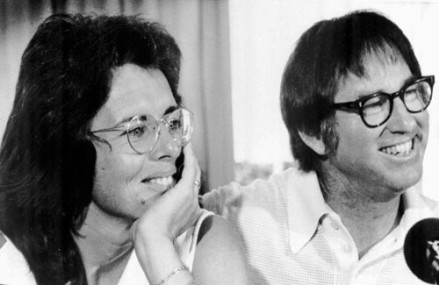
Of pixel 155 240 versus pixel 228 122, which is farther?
pixel 228 122

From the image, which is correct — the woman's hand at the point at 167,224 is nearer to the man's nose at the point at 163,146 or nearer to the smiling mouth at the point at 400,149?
the man's nose at the point at 163,146

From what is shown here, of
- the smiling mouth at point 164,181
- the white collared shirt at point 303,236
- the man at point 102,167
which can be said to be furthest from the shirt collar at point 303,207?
the smiling mouth at point 164,181

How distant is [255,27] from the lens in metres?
0.91

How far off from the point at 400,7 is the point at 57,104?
22.6 inches

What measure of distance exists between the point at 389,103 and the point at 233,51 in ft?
0.86

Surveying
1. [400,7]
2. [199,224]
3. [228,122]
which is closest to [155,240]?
[199,224]

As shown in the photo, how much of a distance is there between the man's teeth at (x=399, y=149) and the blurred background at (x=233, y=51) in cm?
4

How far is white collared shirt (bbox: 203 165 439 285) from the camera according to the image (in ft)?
3.05

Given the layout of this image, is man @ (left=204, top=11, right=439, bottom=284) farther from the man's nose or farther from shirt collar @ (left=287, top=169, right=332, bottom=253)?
the man's nose

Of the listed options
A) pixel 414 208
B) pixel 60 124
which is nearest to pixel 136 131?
pixel 60 124

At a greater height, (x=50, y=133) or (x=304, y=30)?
(x=304, y=30)

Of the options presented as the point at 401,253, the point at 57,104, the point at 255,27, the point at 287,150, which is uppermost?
the point at 255,27

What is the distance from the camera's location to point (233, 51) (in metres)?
0.90

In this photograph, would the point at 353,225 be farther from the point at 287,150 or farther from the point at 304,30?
the point at 304,30
